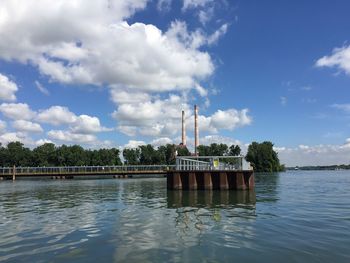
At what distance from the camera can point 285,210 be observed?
27.4 metres

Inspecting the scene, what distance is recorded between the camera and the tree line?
578 ft

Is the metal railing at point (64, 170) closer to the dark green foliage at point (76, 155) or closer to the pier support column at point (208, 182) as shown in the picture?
the dark green foliage at point (76, 155)

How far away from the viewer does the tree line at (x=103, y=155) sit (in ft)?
578

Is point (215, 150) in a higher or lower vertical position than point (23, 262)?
higher

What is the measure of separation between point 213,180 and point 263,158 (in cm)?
15021

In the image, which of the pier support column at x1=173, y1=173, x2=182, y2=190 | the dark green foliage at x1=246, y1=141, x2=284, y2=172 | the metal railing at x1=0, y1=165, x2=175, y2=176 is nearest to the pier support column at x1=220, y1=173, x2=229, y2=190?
the pier support column at x1=173, y1=173, x2=182, y2=190

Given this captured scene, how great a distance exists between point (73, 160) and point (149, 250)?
166m

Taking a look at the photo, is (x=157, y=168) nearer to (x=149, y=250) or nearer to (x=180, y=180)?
A: (x=180, y=180)

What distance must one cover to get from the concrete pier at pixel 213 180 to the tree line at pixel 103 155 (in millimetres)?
124119

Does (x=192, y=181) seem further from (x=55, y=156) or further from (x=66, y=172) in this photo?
(x=55, y=156)

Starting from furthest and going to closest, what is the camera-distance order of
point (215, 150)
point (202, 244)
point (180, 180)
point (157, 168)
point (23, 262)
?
point (215, 150) → point (157, 168) → point (180, 180) → point (202, 244) → point (23, 262)

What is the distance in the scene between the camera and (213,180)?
47.3 meters

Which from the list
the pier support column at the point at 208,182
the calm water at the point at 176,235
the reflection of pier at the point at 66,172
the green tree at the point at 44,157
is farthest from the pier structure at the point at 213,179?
the green tree at the point at 44,157

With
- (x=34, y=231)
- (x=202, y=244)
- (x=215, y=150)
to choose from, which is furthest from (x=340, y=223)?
(x=215, y=150)
